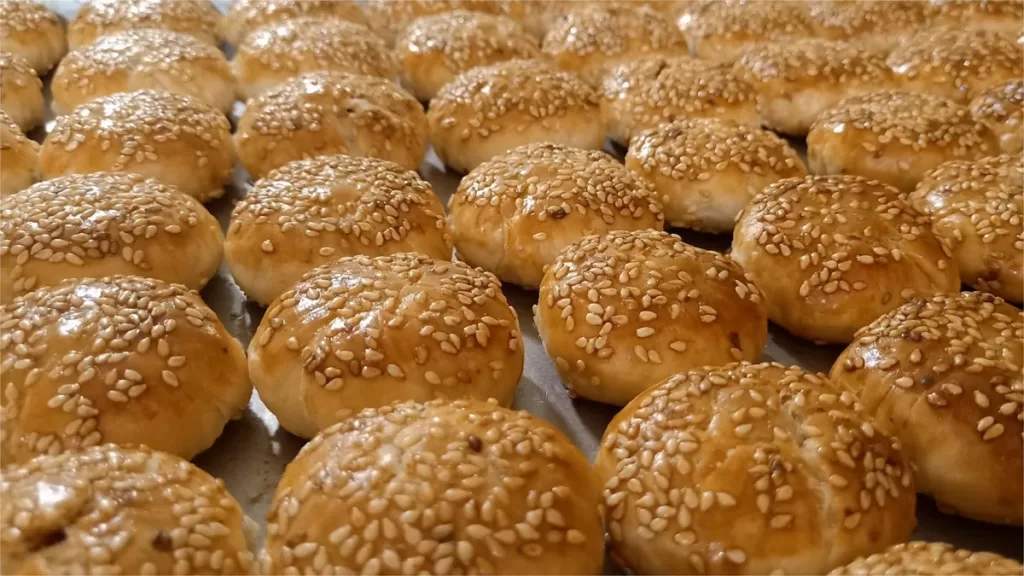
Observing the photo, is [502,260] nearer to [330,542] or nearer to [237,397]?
[237,397]

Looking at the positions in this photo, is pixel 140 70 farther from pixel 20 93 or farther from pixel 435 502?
pixel 435 502

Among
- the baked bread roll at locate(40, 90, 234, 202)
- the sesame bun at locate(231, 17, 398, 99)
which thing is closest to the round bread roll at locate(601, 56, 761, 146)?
the sesame bun at locate(231, 17, 398, 99)

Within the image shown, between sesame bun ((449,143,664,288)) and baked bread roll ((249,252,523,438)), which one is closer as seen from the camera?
baked bread roll ((249,252,523,438))

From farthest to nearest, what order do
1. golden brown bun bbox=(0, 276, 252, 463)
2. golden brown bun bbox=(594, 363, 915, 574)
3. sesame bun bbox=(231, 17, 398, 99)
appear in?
sesame bun bbox=(231, 17, 398, 99) < golden brown bun bbox=(0, 276, 252, 463) < golden brown bun bbox=(594, 363, 915, 574)

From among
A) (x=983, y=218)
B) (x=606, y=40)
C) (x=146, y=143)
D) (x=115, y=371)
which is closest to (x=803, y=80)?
(x=606, y=40)

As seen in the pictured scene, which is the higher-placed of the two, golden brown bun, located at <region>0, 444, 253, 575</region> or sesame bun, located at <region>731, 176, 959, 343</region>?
sesame bun, located at <region>731, 176, 959, 343</region>

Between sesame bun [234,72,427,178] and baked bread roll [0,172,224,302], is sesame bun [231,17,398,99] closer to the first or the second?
sesame bun [234,72,427,178]

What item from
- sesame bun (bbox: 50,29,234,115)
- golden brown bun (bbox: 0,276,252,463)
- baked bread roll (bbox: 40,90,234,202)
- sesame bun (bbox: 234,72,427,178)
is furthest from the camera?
sesame bun (bbox: 50,29,234,115)
